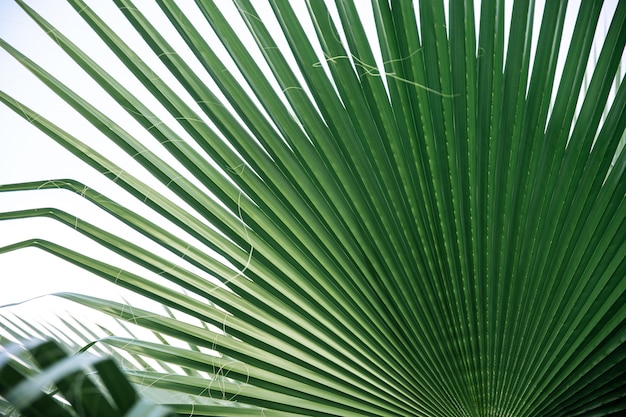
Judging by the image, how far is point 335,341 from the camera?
→ 1077mm

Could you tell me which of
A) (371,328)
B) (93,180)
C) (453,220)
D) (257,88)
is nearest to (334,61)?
(257,88)

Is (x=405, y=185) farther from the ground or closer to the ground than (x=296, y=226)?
farther from the ground

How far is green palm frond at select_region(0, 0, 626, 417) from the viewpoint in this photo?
35.2 inches

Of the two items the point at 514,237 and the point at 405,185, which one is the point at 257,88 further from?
the point at 514,237

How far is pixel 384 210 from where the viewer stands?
993 millimetres

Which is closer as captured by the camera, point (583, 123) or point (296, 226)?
point (583, 123)

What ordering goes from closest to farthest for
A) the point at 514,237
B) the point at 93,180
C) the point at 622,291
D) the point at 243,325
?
1. the point at 622,291
2. the point at 514,237
3. the point at 243,325
4. the point at 93,180

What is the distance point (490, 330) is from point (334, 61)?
1.96ft

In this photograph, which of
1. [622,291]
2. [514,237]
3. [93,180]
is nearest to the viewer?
[622,291]

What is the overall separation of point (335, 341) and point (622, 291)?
552mm

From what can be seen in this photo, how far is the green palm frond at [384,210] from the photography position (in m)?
0.89

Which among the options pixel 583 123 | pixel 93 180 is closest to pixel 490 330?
pixel 583 123

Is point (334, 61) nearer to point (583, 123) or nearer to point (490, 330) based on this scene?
point (583, 123)

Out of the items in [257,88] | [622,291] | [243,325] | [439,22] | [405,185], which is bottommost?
[243,325]
